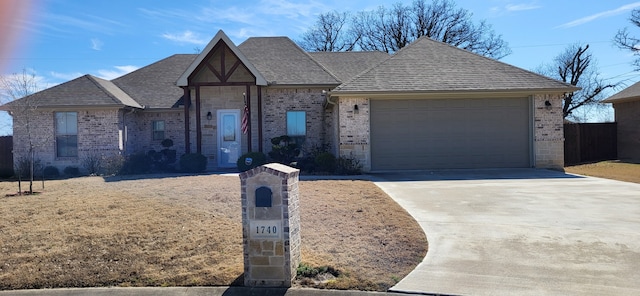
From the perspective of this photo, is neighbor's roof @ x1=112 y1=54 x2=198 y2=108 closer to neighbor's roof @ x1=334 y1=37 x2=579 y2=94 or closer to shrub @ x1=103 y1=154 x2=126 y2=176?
shrub @ x1=103 y1=154 x2=126 y2=176

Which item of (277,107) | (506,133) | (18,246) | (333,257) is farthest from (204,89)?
(333,257)

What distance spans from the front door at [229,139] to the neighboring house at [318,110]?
0.04m

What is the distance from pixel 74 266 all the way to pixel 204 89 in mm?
14231

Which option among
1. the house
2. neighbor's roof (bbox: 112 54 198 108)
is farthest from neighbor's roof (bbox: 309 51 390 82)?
the house

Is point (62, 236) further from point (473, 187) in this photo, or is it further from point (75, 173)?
point (75, 173)

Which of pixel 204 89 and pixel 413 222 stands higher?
pixel 204 89

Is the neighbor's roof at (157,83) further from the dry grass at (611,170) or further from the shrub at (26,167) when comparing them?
the dry grass at (611,170)

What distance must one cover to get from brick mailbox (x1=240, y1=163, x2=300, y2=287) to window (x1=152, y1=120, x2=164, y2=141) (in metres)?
16.5

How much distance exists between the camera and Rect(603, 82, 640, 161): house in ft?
77.2

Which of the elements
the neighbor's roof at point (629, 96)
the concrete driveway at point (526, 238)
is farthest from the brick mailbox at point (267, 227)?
the neighbor's roof at point (629, 96)

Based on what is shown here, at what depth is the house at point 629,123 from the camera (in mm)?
23531

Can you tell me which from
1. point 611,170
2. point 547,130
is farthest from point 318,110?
point 611,170

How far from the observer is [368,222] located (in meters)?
8.26

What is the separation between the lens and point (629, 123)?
963 inches
